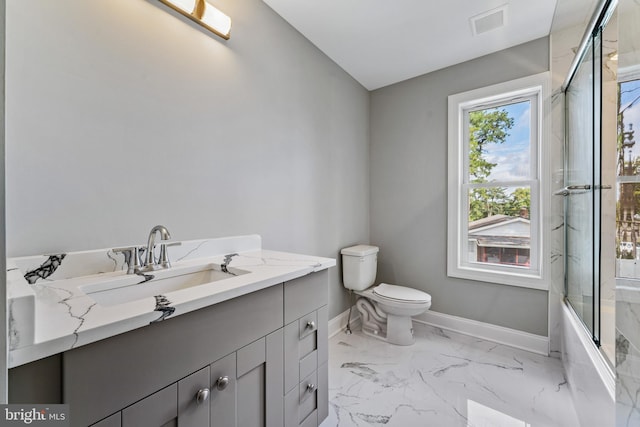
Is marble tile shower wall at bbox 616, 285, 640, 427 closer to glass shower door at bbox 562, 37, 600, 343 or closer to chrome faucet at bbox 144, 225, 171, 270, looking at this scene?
glass shower door at bbox 562, 37, 600, 343

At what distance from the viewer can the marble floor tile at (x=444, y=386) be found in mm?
1430

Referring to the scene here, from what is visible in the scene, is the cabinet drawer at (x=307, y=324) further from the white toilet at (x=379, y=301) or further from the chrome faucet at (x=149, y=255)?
the white toilet at (x=379, y=301)

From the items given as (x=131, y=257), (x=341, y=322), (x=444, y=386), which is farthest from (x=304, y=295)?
(x=341, y=322)

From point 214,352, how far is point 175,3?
1504 mm

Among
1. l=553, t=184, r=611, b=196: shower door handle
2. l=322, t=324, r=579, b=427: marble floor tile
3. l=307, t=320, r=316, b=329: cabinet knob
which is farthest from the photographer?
l=322, t=324, r=579, b=427: marble floor tile

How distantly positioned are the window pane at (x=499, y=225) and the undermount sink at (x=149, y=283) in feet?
7.02

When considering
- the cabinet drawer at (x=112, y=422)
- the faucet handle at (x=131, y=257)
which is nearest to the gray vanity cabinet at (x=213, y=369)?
the cabinet drawer at (x=112, y=422)

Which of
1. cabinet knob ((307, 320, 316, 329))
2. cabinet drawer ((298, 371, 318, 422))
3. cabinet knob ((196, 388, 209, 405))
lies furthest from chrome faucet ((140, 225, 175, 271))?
cabinet drawer ((298, 371, 318, 422))

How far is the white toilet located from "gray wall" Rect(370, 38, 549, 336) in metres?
0.34

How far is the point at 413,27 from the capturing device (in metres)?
1.90

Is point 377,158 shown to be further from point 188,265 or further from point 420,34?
point 188,265

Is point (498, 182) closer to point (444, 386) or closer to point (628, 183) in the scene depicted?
point (628, 183)

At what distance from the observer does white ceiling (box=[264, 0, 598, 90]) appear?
5.60 feet

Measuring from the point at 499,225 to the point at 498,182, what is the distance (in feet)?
1.21
